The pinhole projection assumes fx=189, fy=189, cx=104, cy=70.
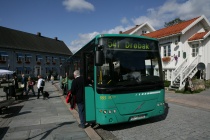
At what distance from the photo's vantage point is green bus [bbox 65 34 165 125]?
18.8 feet

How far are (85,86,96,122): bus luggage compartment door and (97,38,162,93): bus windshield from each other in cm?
57

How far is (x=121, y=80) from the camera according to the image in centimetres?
589

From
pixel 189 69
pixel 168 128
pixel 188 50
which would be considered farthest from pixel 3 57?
pixel 168 128

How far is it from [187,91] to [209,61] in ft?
21.9

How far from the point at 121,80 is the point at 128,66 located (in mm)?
543

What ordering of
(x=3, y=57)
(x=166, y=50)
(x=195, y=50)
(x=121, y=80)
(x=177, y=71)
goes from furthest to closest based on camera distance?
(x=3, y=57), (x=166, y=50), (x=195, y=50), (x=177, y=71), (x=121, y=80)

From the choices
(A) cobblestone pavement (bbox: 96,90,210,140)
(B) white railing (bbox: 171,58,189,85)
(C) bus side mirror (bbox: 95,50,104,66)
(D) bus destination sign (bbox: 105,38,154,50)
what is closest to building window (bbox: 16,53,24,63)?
(B) white railing (bbox: 171,58,189,85)

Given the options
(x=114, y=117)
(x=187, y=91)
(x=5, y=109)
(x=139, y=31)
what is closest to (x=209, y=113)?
(x=114, y=117)

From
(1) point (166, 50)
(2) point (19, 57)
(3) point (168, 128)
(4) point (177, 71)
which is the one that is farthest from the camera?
(2) point (19, 57)

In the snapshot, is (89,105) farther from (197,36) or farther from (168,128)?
(197,36)

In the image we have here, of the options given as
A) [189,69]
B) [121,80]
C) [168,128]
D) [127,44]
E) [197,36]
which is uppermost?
[197,36]

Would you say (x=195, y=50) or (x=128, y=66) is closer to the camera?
(x=128, y=66)

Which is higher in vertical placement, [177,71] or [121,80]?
[177,71]

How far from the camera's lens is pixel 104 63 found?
18.9 ft
